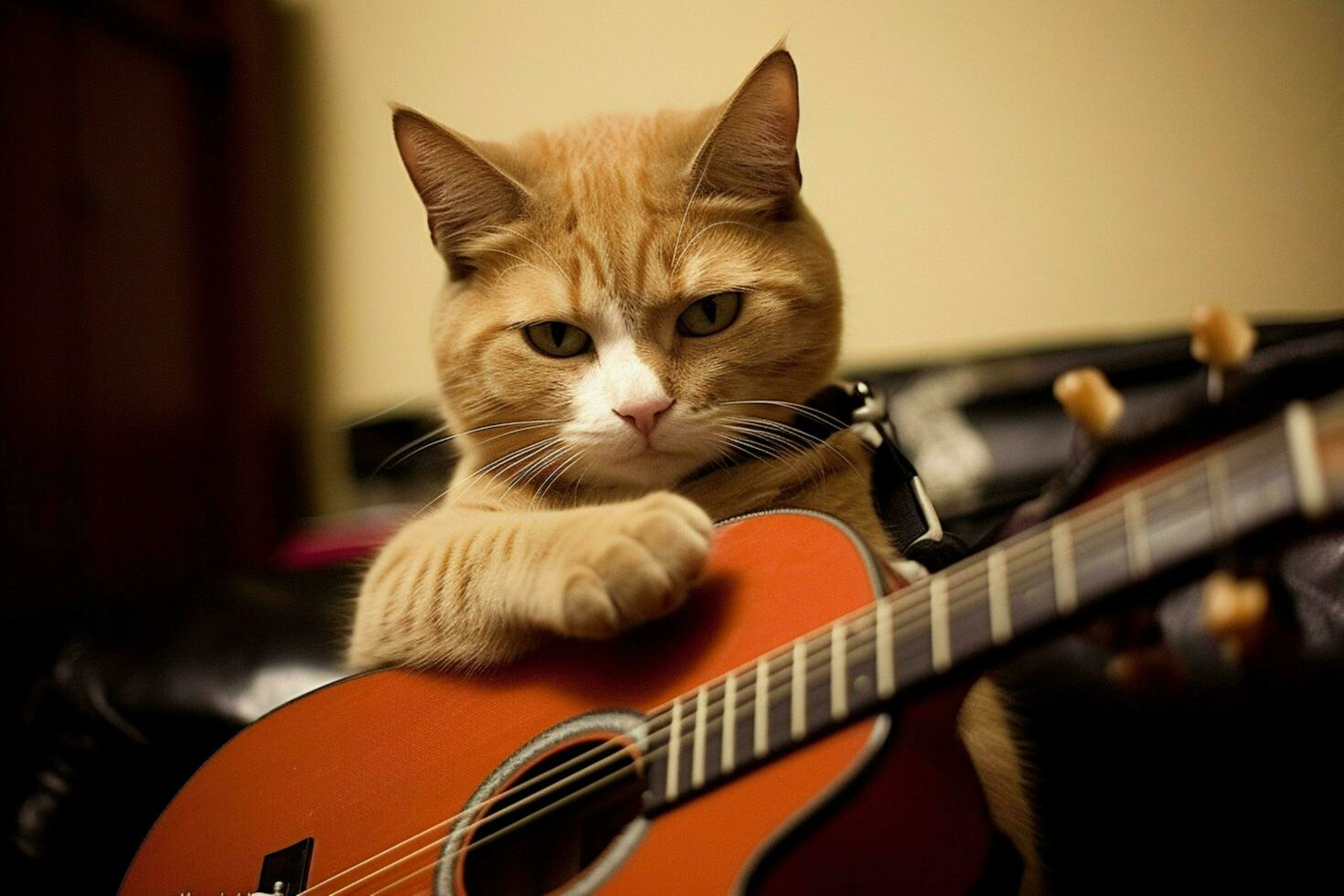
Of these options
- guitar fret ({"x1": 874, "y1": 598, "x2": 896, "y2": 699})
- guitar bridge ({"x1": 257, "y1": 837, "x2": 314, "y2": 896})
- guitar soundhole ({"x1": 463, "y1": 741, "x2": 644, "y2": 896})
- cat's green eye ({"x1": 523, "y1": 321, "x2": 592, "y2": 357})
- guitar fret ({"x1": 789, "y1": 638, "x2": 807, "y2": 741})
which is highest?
cat's green eye ({"x1": 523, "y1": 321, "x2": 592, "y2": 357})

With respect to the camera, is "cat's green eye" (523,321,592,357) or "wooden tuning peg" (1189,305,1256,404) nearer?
"wooden tuning peg" (1189,305,1256,404)

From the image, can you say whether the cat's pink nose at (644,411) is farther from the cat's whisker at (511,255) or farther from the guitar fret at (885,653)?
the guitar fret at (885,653)

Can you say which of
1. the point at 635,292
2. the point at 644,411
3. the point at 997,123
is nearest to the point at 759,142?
the point at 635,292

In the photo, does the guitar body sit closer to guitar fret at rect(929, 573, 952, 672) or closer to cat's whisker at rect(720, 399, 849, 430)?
guitar fret at rect(929, 573, 952, 672)

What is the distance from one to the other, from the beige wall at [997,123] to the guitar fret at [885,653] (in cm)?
58

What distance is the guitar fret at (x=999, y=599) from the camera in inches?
16.1

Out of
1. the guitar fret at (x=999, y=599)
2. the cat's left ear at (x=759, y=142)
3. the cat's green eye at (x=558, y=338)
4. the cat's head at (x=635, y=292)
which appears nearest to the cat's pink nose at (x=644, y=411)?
the cat's head at (x=635, y=292)

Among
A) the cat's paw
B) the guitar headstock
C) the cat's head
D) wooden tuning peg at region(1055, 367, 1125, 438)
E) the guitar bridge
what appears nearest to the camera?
the guitar headstock

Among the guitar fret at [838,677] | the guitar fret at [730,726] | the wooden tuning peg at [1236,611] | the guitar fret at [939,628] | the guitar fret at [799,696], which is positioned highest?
the wooden tuning peg at [1236,611]

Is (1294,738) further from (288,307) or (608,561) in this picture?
(288,307)

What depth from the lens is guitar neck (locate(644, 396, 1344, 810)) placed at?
35 cm

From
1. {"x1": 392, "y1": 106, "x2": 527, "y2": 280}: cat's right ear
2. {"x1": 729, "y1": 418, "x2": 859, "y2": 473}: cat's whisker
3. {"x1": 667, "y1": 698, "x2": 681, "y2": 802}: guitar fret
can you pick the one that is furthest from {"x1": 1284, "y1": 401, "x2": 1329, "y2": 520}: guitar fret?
{"x1": 392, "y1": 106, "x2": 527, "y2": 280}: cat's right ear

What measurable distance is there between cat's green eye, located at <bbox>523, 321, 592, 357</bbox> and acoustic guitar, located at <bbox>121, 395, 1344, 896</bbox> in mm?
291

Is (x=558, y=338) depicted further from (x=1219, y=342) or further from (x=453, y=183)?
(x=1219, y=342)
